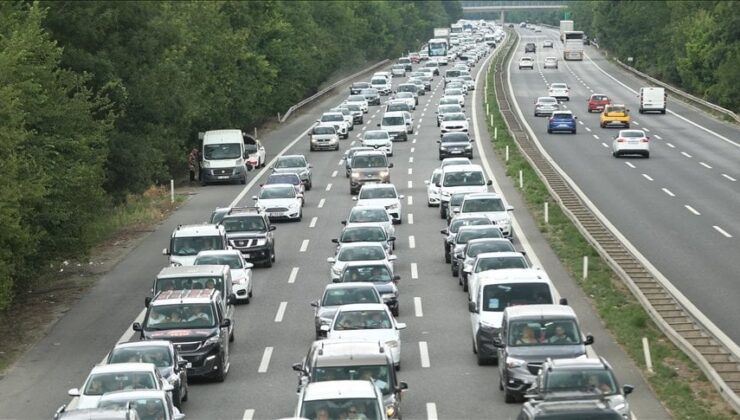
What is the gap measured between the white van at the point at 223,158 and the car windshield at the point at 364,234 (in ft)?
76.0

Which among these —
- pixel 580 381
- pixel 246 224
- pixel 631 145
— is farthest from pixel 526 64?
pixel 580 381

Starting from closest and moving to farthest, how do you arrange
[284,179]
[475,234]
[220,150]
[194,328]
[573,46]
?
[194,328] < [475,234] < [284,179] < [220,150] < [573,46]

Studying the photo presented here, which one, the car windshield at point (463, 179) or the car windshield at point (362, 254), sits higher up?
the car windshield at point (362, 254)

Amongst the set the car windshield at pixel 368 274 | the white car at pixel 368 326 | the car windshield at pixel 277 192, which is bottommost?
the car windshield at pixel 277 192

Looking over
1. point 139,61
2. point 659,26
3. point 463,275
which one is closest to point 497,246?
point 463,275

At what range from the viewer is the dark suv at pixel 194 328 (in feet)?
94.5

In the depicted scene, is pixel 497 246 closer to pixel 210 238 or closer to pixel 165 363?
pixel 210 238

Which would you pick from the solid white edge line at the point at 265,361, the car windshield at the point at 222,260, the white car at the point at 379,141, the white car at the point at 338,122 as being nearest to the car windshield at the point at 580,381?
the solid white edge line at the point at 265,361

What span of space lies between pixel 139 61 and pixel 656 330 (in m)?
31.6

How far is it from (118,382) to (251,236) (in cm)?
1953

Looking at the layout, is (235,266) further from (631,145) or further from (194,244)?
(631,145)

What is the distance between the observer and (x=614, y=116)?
86.6 metres

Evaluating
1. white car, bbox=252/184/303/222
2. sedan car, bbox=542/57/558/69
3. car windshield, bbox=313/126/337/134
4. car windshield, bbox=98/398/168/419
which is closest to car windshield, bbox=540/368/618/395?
car windshield, bbox=98/398/168/419

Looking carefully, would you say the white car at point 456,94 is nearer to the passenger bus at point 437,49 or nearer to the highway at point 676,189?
the highway at point 676,189
